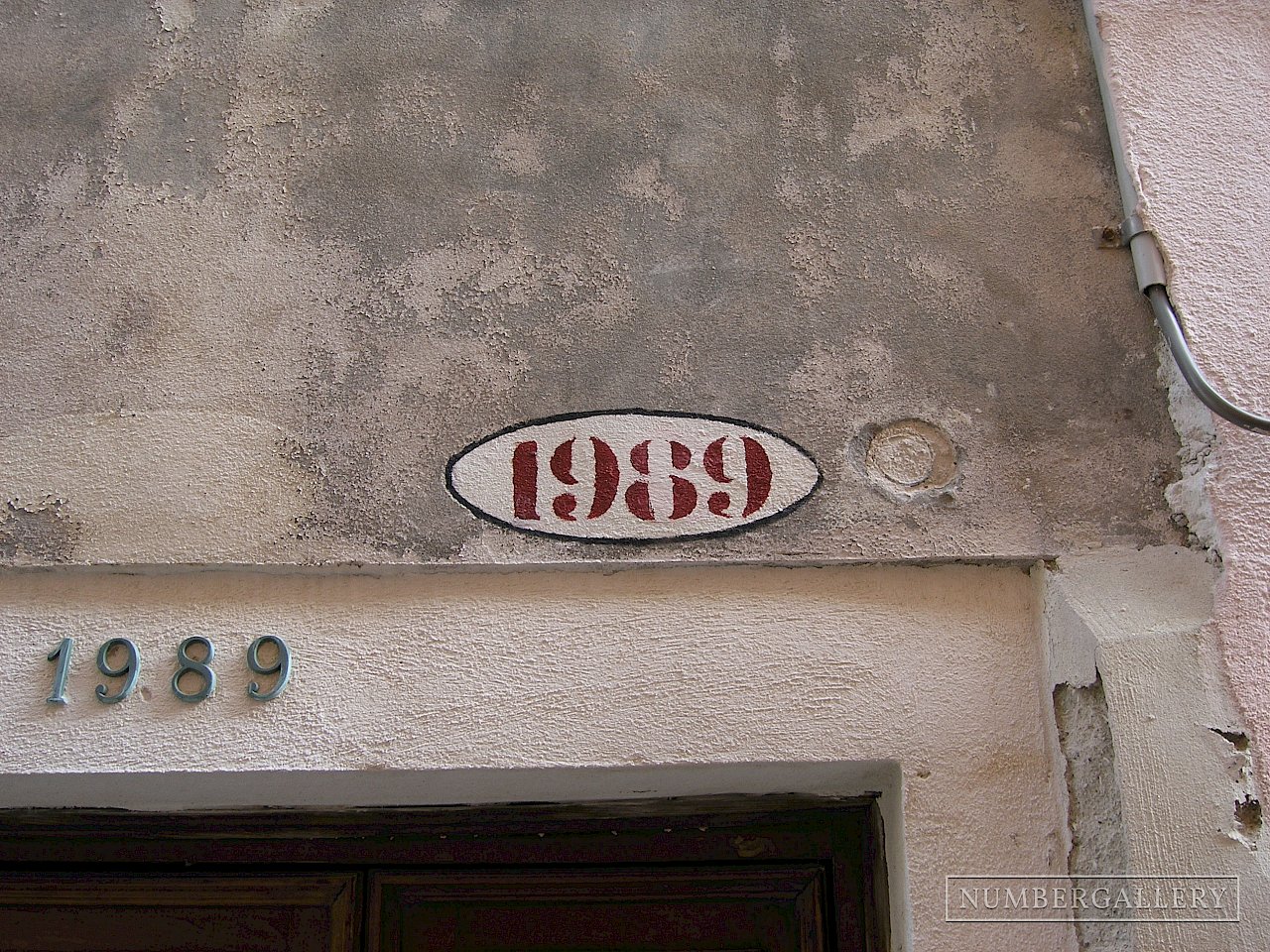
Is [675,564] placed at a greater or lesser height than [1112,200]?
lesser

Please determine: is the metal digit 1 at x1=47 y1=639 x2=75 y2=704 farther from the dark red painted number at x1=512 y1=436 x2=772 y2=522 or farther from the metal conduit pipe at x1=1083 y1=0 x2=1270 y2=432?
the metal conduit pipe at x1=1083 y1=0 x2=1270 y2=432

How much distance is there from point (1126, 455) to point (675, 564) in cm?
87

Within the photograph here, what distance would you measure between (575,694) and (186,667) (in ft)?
2.28

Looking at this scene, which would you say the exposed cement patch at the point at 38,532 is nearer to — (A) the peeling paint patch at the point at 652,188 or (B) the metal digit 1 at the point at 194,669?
(B) the metal digit 1 at the point at 194,669

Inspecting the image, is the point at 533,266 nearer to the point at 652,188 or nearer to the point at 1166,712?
the point at 652,188

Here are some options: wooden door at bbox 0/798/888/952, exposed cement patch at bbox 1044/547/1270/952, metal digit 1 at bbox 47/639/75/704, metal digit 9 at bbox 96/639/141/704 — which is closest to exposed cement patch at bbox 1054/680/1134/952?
exposed cement patch at bbox 1044/547/1270/952

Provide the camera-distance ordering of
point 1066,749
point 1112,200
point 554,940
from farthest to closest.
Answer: point 1112,200 < point 554,940 < point 1066,749

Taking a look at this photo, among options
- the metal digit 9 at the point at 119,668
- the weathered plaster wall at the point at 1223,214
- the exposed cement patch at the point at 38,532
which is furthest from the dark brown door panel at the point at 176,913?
the weathered plaster wall at the point at 1223,214

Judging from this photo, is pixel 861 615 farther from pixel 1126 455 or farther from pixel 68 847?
pixel 68 847

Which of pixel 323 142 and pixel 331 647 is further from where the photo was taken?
pixel 323 142

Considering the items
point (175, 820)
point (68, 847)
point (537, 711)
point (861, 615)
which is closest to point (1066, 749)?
point (861, 615)

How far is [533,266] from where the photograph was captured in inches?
84.4

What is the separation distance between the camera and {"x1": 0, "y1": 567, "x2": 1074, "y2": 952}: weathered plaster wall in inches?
70.3

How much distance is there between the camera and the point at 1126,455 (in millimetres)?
1947
